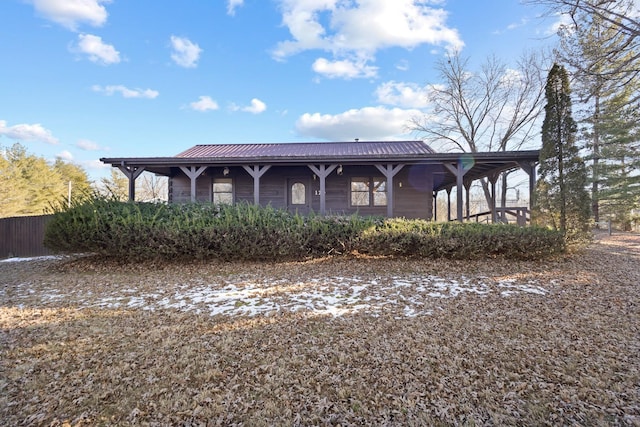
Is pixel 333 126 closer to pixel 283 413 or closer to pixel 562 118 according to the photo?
pixel 562 118

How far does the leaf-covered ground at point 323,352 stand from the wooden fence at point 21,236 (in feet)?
24.3

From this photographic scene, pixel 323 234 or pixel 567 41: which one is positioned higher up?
pixel 567 41

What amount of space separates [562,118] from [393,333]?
763 cm

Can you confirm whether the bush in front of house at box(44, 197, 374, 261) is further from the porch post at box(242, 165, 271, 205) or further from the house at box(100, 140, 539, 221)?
the house at box(100, 140, 539, 221)

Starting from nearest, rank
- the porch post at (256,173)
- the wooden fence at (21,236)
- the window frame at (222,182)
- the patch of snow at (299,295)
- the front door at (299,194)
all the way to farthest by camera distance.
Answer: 1. the patch of snow at (299,295)
2. the porch post at (256,173)
3. the wooden fence at (21,236)
4. the front door at (299,194)
5. the window frame at (222,182)

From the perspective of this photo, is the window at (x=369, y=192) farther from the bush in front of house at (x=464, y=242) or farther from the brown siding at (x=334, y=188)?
the bush in front of house at (x=464, y=242)

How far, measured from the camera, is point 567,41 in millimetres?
8750

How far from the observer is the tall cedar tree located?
7199mm

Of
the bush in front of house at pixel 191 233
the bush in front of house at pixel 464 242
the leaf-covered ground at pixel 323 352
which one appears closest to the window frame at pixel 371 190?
the bush in front of house at pixel 191 233

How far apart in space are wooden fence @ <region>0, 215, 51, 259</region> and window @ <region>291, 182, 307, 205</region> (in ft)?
30.3

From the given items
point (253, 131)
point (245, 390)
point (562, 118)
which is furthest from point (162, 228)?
point (253, 131)

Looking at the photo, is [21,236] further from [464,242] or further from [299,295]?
[464,242]

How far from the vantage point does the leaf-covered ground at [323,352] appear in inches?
83.5

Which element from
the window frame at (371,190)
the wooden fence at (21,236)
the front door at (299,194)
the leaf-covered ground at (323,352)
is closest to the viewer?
the leaf-covered ground at (323,352)
